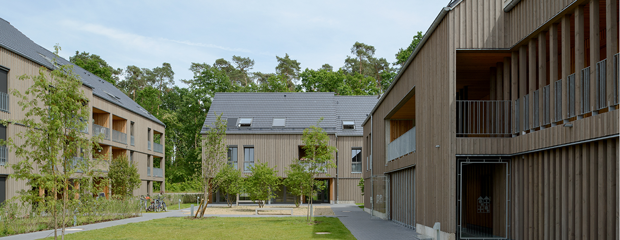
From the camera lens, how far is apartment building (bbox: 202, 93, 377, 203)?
37.5 m

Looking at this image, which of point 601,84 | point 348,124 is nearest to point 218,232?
point 601,84

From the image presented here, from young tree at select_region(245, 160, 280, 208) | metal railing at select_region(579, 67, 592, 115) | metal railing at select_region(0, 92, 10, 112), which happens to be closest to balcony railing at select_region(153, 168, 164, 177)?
young tree at select_region(245, 160, 280, 208)

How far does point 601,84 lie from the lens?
25.6 ft

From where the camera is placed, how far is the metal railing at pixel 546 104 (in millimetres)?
9453

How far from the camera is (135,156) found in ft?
117

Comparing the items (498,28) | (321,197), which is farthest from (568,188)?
(321,197)

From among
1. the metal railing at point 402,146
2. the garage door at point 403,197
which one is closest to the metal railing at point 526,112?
the metal railing at point 402,146

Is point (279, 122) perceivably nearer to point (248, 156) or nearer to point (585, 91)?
point (248, 156)

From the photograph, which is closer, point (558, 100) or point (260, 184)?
point (558, 100)

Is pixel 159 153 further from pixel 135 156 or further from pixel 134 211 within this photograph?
pixel 134 211

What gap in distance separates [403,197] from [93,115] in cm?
2293

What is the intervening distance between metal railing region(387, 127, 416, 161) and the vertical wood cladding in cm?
511

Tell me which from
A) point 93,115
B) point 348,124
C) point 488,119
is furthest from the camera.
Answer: point 348,124

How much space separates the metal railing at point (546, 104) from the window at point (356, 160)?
28675 millimetres
